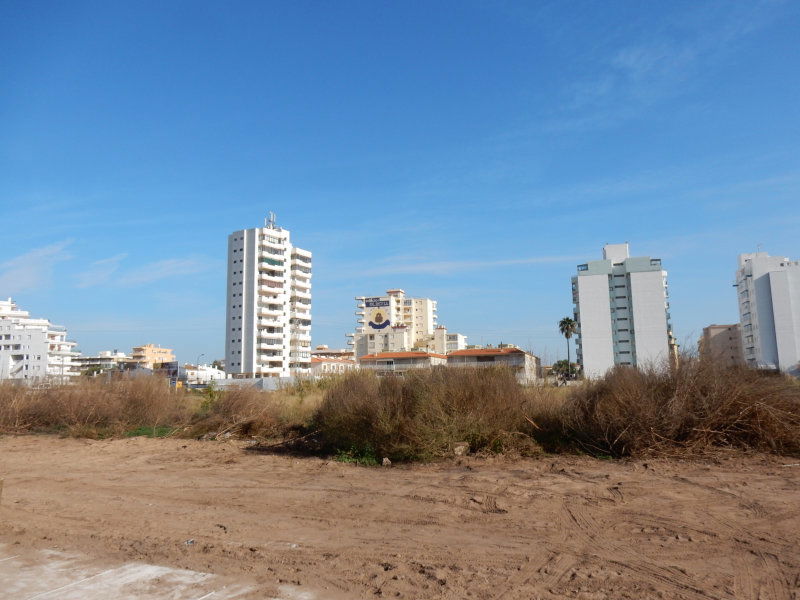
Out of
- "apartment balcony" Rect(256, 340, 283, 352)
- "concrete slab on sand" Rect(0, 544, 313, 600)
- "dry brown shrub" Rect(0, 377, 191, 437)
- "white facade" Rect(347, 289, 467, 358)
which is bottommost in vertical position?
"concrete slab on sand" Rect(0, 544, 313, 600)

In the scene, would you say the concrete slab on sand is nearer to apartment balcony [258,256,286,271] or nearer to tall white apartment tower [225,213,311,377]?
tall white apartment tower [225,213,311,377]

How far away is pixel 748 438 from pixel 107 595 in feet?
41.4

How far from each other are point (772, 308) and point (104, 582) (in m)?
105

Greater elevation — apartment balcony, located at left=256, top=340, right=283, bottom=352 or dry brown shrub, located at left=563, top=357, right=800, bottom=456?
apartment balcony, located at left=256, top=340, right=283, bottom=352

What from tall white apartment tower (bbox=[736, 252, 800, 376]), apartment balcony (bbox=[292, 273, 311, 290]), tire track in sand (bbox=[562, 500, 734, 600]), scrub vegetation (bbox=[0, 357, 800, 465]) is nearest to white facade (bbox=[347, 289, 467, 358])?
apartment balcony (bbox=[292, 273, 311, 290])

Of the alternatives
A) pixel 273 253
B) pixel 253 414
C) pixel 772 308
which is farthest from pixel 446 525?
pixel 772 308

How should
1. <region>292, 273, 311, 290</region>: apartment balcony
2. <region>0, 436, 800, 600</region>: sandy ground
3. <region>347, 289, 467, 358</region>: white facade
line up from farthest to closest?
1. <region>347, 289, 467, 358</region>: white facade
2. <region>292, 273, 311, 290</region>: apartment balcony
3. <region>0, 436, 800, 600</region>: sandy ground

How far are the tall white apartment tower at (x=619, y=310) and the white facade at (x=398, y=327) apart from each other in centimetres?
4821

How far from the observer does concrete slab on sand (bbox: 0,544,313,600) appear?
4.94 meters

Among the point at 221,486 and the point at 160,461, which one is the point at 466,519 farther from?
the point at 160,461

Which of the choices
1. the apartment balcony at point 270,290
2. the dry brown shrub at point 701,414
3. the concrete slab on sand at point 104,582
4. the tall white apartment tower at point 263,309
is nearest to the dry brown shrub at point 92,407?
the concrete slab on sand at point 104,582

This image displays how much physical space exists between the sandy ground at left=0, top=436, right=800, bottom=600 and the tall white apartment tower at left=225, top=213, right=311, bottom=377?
3040 inches

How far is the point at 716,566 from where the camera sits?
5496 millimetres

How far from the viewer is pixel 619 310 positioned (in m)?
87.4
